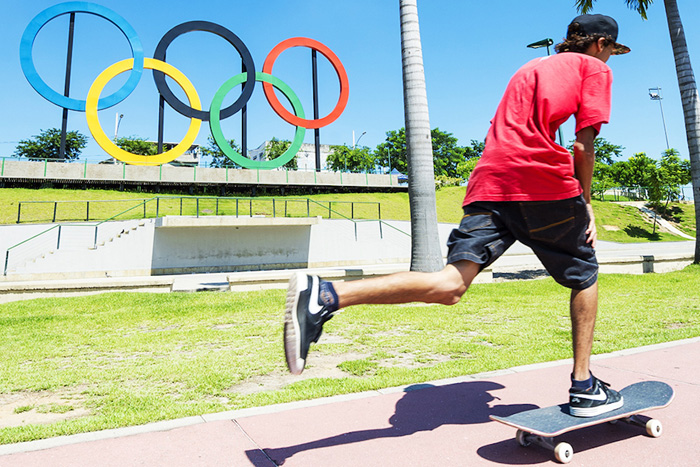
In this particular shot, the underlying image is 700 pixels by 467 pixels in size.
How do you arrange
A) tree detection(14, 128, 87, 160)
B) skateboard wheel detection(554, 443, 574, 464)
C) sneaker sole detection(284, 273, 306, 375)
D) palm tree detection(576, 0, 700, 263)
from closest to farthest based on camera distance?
sneaker sole detection(284, 273, 306, 375) → skateboard wheel detection(554, 443, 574, 464) → palm tree detection(576, 0, 700, 263) → tree detection(14, 128, 87, 160)

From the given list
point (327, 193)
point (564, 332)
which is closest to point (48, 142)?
point (327, 193)

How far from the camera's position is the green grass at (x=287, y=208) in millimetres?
20938

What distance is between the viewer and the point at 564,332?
529 centimetres

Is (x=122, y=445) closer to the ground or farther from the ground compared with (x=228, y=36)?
closer to the ground

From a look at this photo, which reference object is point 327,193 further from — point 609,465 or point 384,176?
point 609,465

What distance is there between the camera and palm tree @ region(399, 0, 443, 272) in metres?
8.88

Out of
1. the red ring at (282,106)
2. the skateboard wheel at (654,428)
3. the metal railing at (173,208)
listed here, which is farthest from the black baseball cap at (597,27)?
the red ring at (282,106)

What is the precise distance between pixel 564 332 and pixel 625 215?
38557 millimetres

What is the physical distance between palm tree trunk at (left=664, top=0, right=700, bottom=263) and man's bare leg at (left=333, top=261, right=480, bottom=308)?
1346 centimetres

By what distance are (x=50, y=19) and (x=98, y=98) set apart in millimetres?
5361

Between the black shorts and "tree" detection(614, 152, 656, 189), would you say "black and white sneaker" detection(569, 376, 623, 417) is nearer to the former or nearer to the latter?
the black shorts

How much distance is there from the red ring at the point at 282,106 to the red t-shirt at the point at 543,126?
2870 cm

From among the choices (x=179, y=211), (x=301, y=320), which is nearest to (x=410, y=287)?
(x=301, y=320)

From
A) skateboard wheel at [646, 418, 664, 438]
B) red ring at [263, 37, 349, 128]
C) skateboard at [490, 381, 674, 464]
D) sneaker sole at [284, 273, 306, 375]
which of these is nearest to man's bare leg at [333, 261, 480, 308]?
sneaker sole at [284, 273, 306, 375]
